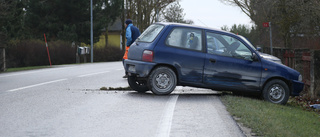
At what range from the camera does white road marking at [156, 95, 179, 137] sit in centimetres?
711

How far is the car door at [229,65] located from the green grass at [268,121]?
2.09 ft

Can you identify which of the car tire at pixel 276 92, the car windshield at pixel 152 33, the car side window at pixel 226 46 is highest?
the car windshield at pixel 152 33

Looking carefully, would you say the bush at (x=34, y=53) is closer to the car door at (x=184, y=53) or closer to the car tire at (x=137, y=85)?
the car tire at (x=137, y=85)

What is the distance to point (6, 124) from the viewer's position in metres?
7.70

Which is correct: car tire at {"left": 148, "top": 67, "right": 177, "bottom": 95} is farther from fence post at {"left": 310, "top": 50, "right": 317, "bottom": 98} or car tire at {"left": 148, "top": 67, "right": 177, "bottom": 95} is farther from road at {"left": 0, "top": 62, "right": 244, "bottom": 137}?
fence post at {"left": 310, "top": 50, "right": 317, "bottom": 98}

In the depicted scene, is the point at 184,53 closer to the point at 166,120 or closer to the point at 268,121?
the point at 166,120

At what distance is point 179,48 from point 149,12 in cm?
4436

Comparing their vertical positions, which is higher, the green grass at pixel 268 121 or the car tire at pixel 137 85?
the car tire at pixel 137 85

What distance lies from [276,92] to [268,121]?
12.6 ft

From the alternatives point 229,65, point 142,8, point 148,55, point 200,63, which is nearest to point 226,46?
point 229,65

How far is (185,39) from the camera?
37.8ft

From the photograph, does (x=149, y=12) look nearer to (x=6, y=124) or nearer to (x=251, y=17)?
(x=251, y=17)

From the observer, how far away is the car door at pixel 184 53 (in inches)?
445

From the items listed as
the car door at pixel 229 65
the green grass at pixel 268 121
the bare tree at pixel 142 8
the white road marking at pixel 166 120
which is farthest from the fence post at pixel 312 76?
the bare tree at pixel 142 8
